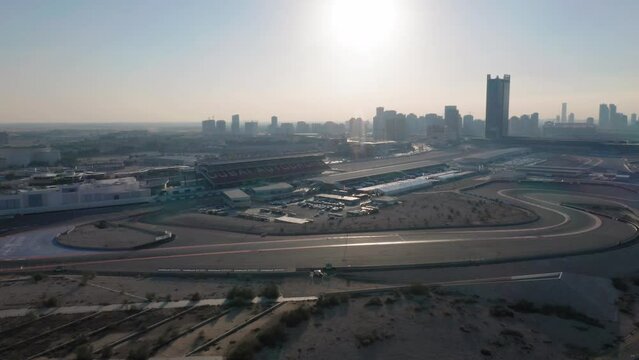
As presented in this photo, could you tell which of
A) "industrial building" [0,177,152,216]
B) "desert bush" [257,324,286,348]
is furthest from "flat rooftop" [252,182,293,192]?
"desert bush" [257,324,286,348]

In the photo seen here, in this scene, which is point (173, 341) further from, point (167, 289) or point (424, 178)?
point (424, 178)

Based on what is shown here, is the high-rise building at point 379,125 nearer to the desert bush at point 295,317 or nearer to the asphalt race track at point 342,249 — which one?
the asphalt race track at point 342,249

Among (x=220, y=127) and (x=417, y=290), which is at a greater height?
(x=220, y=127)

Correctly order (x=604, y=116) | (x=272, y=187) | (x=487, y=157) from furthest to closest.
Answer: (x=604, y=116) → (x=487, y=157) → (x=272, y=187)

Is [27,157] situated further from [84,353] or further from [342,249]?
[84,353]

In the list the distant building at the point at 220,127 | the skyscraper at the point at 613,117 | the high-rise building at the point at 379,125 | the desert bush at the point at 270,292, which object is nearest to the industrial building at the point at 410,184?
the desert bush at the point at 270,292

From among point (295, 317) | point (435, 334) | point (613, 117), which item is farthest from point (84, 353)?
point (613, 117)
